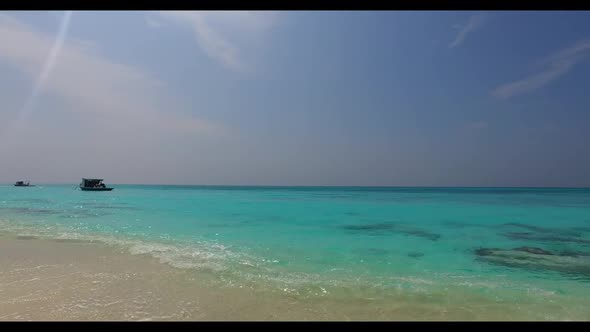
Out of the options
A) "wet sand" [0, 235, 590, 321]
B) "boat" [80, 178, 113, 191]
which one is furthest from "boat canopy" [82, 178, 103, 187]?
"wet sand" [0, 235, 590, 321]

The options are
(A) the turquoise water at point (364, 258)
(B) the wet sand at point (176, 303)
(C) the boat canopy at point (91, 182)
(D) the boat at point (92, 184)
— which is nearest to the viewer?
(B) the wet sand at point (176, 303)

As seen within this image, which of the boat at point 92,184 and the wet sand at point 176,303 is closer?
the wet sand at point 176,303

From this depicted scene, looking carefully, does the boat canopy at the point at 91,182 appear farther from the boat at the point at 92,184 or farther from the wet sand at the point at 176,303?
the wet sand at the point at 176,303

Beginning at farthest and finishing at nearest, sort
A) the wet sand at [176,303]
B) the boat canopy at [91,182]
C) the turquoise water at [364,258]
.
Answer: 1. the boat canopy at [91,182]
2. the turquoise water at [364,258]
3. the wet sand at [176,303]

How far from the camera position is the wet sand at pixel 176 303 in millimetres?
5656

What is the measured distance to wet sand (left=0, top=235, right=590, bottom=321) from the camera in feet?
18.6

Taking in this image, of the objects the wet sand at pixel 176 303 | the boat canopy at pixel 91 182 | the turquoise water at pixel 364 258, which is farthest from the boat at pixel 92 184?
the wet sand at pixel 176 303

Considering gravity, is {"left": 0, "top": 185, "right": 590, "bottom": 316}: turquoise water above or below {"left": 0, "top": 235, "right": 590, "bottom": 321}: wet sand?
below

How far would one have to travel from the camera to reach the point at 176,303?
6.15 metres

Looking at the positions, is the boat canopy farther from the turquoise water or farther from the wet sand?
the wet sand

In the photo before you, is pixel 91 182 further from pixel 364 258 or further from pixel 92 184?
pixel 364 258

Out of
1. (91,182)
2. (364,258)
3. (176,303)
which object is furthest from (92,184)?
(176,303)
